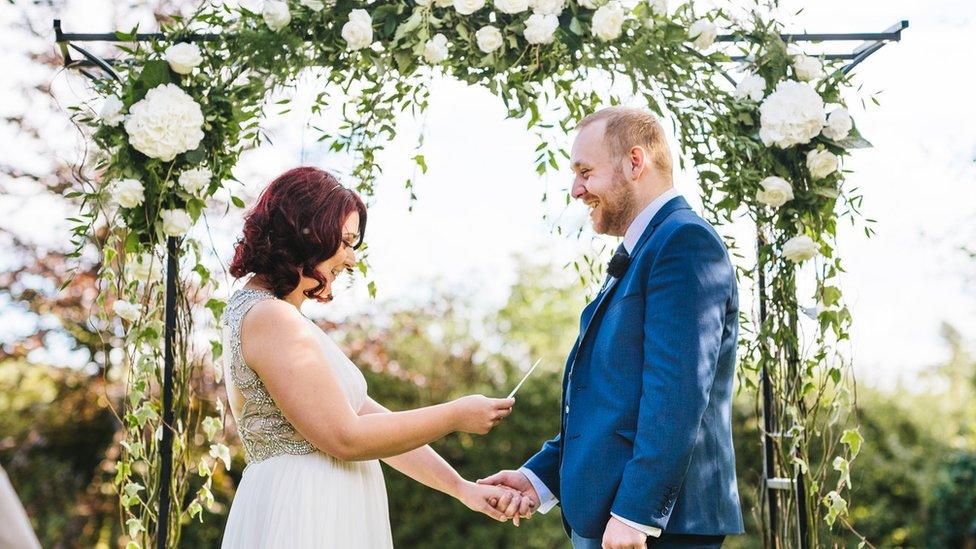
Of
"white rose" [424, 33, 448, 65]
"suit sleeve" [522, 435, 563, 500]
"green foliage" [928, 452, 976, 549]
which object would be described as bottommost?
"green foliage" [928, 452, 976, 549]

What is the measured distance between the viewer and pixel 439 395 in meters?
6.86

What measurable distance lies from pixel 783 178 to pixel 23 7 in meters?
5.90

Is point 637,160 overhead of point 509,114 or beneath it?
beneath

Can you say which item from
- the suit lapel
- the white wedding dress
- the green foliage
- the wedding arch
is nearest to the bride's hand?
the white wedding dress

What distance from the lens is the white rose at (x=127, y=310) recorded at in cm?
292

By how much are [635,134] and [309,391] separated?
111 cm

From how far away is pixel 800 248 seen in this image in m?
3.06

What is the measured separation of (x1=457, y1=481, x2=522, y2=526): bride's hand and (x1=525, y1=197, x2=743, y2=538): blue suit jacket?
36 centimetres

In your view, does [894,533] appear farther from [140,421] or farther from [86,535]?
[86,535]

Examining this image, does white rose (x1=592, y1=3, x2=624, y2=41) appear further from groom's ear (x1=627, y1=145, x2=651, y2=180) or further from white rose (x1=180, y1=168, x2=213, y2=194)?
white rose (x1=180, y1=168, x2=213, y2=194)

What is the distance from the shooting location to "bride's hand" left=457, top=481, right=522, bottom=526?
8.94ft

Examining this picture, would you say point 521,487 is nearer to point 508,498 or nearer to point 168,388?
point 508,498

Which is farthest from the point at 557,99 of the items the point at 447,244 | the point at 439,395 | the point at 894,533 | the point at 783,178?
the point at 447,244

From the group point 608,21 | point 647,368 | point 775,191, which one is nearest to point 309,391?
point 647,368
